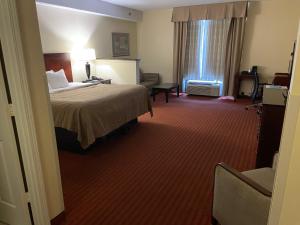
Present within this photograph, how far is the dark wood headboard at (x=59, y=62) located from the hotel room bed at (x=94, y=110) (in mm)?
970

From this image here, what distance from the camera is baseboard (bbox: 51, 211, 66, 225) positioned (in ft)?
5.83

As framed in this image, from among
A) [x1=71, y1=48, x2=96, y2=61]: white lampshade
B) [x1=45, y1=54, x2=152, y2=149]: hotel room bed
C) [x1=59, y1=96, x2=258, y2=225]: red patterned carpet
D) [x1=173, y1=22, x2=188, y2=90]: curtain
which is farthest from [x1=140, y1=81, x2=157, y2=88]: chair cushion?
[x1=45, y1=54, x2=152, y2=149]: hotel room bed

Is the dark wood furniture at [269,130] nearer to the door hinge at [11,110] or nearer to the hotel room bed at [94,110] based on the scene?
the hotel room bed at [94,110]

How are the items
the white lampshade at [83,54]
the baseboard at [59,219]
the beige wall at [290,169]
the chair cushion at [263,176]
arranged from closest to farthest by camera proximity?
1. the beige wall at [290,169]
2. the chair cushion at [263,176]
3. the baseboard at [59,219]
4. the white lampshade at [83,54]

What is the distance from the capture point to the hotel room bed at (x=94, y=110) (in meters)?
2.78

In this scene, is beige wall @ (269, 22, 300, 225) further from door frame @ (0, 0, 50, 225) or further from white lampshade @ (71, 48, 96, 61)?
white lampshade @ (71, 48, 96, 61)

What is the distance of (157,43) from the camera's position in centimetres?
682

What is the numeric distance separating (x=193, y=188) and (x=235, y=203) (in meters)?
0.93

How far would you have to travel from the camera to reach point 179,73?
6609 mm

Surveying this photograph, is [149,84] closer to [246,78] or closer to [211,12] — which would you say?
[211,12]

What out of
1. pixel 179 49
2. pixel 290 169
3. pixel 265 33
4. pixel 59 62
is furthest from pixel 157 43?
pixel 290 169

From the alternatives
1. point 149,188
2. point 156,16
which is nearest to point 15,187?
point 149,188

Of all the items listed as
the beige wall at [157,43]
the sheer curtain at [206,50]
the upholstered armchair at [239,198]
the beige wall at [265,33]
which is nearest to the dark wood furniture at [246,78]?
the beige wall at [265,33]

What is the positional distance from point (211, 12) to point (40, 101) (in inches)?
213
